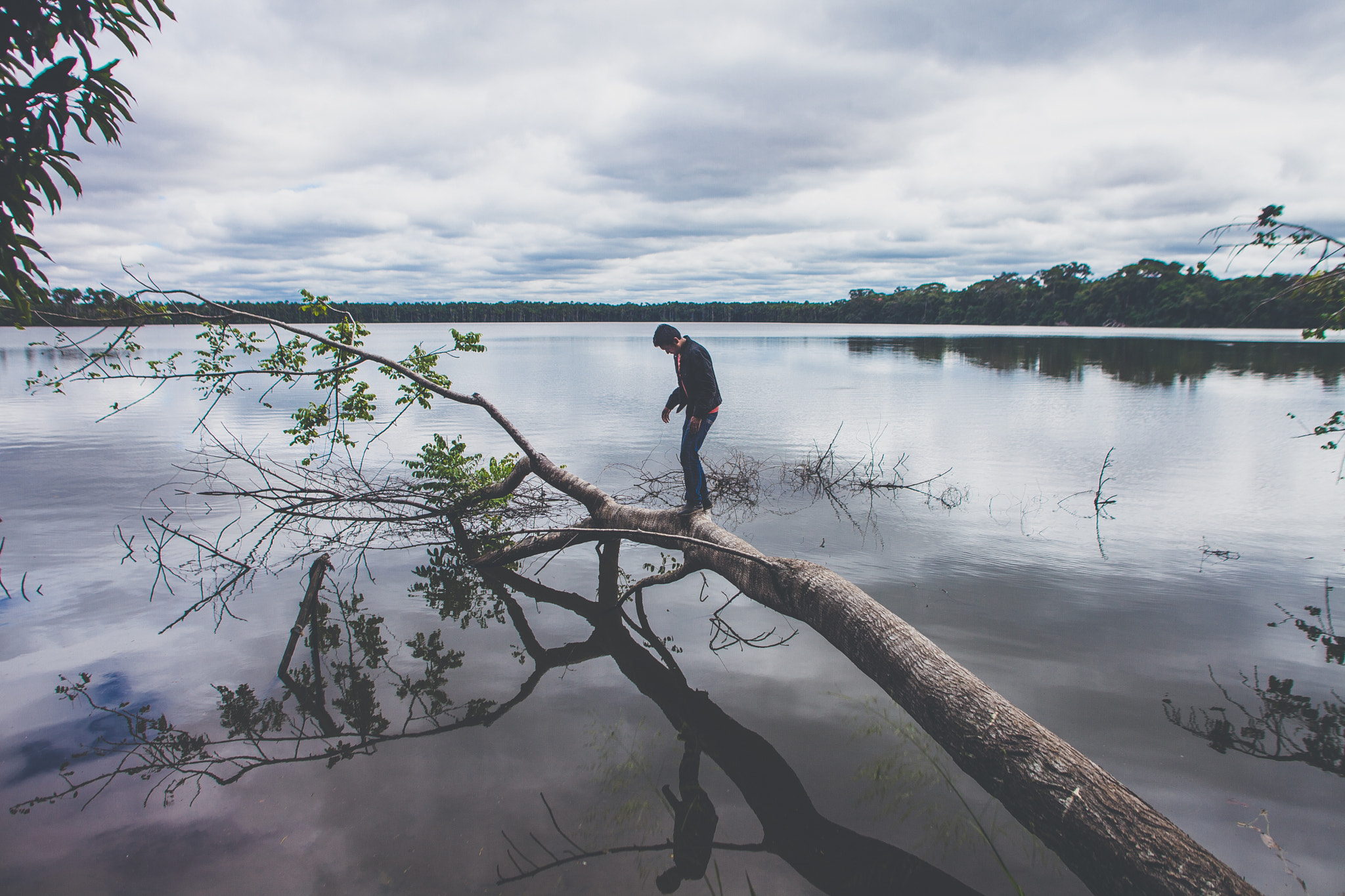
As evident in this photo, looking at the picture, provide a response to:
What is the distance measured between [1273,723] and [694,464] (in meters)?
5.83

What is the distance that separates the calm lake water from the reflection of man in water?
0.31 feet

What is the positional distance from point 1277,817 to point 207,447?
21484mm

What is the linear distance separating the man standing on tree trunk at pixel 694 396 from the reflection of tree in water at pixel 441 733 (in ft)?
5.01

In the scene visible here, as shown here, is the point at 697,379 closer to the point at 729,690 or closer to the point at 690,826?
the point at 729,690

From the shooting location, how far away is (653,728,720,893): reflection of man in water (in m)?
4.04

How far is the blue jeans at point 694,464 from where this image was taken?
741 centimetres

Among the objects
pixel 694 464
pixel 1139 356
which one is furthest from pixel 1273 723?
pixel 1139 356

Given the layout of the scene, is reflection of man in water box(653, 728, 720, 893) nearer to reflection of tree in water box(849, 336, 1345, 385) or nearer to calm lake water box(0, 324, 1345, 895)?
calm lake water box(0, 324, 1345, 895)

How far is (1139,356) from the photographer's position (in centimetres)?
5188

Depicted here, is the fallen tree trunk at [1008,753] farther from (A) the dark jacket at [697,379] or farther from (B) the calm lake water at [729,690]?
(A) the dark jacket at [697,379]

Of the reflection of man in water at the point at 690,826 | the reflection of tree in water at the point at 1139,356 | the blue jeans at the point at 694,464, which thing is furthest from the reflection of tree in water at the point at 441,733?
the reflection of tree in water at the point at 1139,356

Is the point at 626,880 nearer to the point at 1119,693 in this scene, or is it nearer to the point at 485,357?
the point at 1119,693

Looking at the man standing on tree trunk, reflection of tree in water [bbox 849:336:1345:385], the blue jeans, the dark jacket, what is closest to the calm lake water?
the blue jeans

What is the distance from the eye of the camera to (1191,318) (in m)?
107
